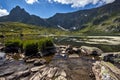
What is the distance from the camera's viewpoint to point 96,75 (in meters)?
46.2

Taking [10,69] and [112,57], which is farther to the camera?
[112,57]

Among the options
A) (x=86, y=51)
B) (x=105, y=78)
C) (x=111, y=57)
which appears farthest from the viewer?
(x=86, y=51)

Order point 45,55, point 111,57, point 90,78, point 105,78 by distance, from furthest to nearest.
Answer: point 45,55, point 111,57, point 90,78, point 105,78

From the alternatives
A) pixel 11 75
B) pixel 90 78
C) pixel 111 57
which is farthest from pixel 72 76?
pixel 111 57

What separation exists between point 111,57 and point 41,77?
1436 inches

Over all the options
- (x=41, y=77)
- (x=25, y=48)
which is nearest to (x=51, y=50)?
(x=25, y=48)

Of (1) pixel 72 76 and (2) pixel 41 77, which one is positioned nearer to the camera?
(2) pixel 41 77

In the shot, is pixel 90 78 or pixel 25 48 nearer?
pixel 90 78

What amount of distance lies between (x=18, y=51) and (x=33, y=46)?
13.3m

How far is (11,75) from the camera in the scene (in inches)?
1939

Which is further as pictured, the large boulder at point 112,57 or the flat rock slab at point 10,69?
the large boulder at point 112,57

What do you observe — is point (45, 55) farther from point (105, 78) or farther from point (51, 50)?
point (105, 78)

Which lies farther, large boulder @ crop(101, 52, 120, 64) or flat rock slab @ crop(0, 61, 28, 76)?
large boulder @ crop(101, 52, 120, 64)

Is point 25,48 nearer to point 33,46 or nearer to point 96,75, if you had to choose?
point 33,46
